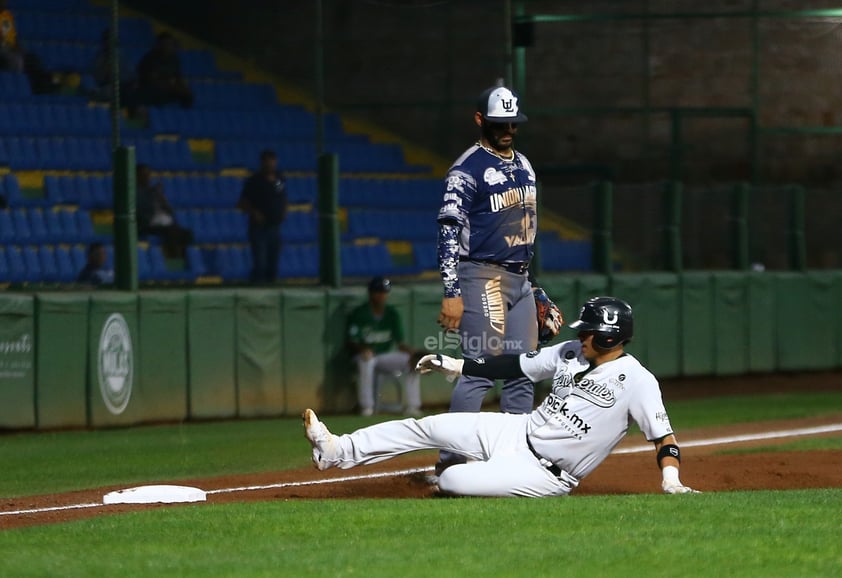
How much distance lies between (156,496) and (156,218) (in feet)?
21.1

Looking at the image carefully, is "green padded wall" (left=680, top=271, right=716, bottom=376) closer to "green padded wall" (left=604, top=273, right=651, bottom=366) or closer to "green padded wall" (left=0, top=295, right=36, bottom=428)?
"green padded wall" (left=604, top=273, right=651, bottom=366)

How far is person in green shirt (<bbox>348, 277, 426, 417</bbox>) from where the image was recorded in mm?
14492

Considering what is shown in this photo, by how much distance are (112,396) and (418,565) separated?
759 cm

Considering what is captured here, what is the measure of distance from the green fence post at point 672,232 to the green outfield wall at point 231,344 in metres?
0.21

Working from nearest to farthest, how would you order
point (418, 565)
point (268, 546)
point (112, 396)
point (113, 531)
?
point (418, 565) < point (268, 546) < point (113, 531) < point (112, 396)

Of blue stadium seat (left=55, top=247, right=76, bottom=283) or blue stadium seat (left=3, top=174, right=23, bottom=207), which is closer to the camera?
blue stadium seat (left=55, top=247, right=76, bottom=283)

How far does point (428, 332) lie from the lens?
15.4 meters

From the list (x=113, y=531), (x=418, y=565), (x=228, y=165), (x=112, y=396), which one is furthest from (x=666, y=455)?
(x=228, y=165)

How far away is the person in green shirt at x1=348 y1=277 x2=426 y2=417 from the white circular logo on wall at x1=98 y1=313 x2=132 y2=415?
2.39m

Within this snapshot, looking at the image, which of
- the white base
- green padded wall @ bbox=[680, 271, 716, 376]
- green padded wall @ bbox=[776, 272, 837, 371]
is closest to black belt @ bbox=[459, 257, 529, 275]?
the white base

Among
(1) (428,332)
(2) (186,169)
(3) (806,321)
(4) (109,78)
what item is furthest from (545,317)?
(3) (806,321)

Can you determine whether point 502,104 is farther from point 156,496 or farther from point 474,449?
point 156,496

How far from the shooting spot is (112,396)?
1293cm

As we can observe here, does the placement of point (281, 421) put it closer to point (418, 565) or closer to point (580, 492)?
point (580, 492)
